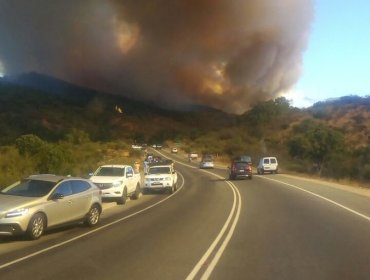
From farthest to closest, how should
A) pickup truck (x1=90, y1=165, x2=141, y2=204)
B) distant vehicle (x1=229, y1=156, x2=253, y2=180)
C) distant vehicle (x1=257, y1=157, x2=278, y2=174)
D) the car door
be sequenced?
distant vehicle (x1=257, y1=157, x2=278, y2=174)
distant vehicle (x1=229, y1=156, x2=253, y2=180)
pickup truck (x1=90, y1=165, x2=141, y2=204)
the car door

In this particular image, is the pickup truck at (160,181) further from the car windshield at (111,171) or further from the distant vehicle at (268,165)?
the distant vehicle at (268,165)

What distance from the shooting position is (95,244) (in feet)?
38.0

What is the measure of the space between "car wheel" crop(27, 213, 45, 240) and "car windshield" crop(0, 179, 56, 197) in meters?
0.75

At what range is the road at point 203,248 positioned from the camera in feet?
28.0

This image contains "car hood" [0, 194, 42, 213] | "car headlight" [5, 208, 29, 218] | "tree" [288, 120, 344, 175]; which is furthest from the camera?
"tree" [288, 120, 344, 175]

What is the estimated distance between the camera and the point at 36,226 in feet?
41.1

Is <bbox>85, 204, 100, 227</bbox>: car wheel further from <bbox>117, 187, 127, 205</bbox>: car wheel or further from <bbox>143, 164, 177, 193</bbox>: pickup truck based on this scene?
<bbox>143, 164, 177, 193</bbox>: pickup truck

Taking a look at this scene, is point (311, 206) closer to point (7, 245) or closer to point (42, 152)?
point (7, 245)

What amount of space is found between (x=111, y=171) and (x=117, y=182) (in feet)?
5.55

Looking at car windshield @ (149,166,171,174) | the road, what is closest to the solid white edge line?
the road

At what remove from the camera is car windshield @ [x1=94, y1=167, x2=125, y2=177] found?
24.6 meters

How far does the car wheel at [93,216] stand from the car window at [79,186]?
1.99ft

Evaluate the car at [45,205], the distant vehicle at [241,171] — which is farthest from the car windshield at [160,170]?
the car at [45,205]

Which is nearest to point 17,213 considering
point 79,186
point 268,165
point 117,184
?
point 79,186
